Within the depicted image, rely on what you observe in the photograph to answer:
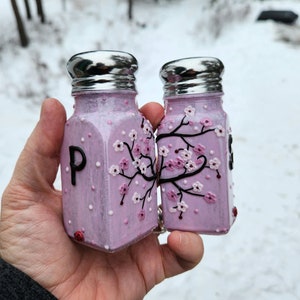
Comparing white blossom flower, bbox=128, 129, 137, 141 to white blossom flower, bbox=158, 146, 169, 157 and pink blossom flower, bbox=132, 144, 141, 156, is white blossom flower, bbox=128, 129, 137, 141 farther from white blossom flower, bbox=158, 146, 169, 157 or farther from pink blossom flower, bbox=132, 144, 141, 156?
white blossom flower, bbox=158, 146, 169, 157

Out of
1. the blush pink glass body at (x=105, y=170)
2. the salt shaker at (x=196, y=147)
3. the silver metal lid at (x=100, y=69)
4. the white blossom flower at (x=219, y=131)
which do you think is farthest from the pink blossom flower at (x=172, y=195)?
the silver metal lid at (x=100, y=69)

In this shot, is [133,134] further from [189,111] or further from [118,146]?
[189,111]

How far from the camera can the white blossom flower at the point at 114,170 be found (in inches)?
37.1

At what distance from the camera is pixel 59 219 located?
112 cm

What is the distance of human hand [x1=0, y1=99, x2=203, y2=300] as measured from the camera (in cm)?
105

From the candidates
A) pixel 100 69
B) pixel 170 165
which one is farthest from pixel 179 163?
pixel 100 69

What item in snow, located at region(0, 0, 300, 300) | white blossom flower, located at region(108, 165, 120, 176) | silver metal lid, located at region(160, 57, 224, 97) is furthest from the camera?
snow, located at region(0, 0, 300, 300)

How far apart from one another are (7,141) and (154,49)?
2.55 metres

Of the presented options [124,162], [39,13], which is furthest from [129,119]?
[39,13]

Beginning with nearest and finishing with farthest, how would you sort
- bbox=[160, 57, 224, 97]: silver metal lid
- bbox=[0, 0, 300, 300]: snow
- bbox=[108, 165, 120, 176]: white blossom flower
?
1. bbox=[108, 165, 120, 176]: white blossom flower
2. bbox=[160, 57, 224, 97]: silver metal lid
3. bbox=[0, 0, 300, 300]: snow

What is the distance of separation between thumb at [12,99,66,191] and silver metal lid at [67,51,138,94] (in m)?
0.12

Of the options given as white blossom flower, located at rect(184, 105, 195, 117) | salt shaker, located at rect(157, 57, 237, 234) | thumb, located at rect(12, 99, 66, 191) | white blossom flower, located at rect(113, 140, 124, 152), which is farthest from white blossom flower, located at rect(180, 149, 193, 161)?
thumb, located at rect(12, 99, 66, 191)

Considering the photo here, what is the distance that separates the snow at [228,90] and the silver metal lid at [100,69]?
143 centimetres

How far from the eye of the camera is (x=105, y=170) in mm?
938
